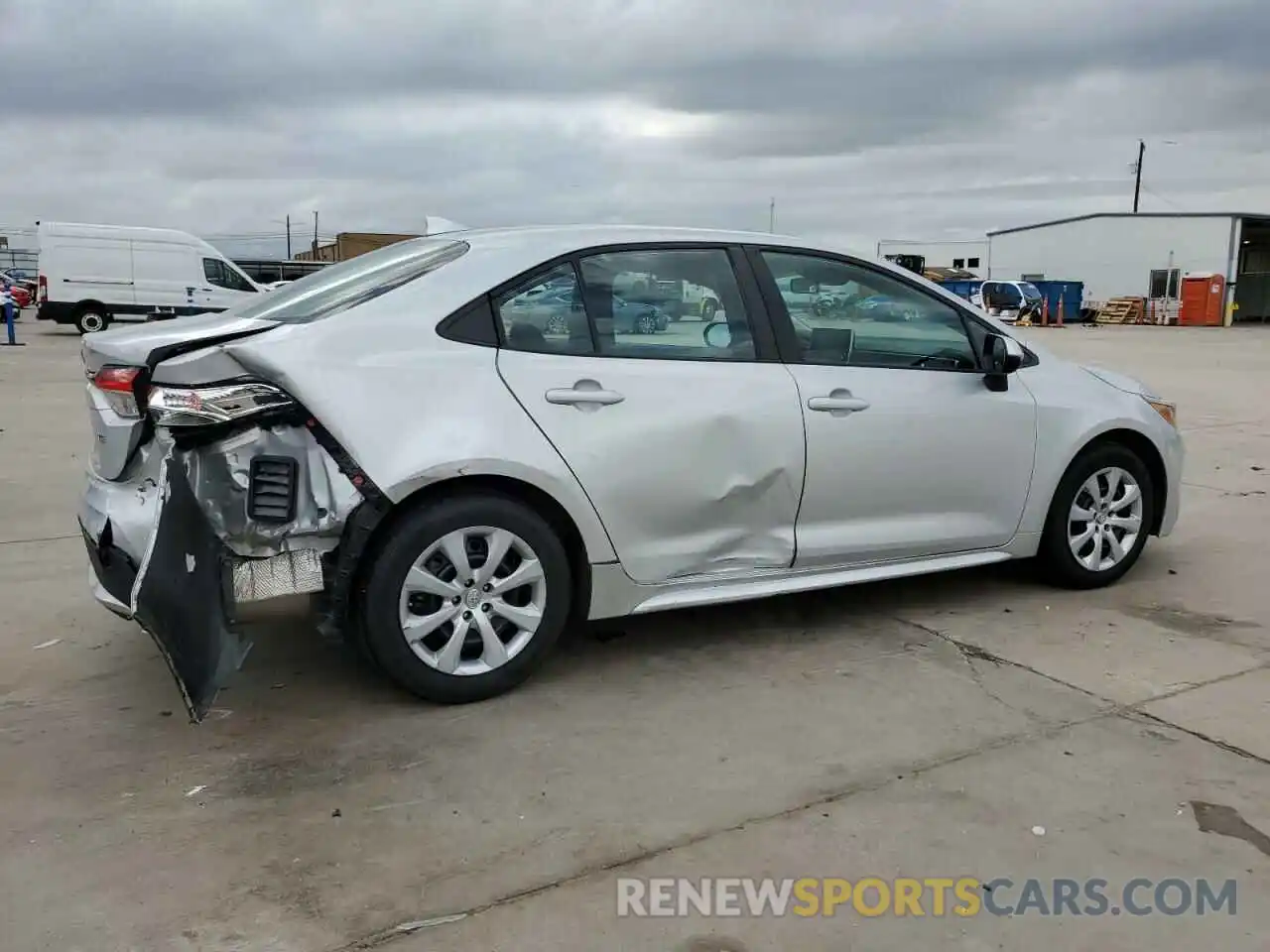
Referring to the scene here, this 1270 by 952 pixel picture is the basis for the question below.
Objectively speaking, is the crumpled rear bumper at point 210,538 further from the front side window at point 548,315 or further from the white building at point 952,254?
the white building at point 952,254

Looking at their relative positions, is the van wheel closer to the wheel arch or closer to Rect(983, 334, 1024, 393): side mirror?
Rect(983, 334, 1024, 393): side mirror

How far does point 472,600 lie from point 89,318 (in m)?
23.3

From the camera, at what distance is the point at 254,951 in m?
2.41

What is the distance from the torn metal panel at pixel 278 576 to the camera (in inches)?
131

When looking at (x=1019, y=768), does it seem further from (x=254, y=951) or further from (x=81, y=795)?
(x=81, y=795)

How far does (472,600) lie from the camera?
3580 mm

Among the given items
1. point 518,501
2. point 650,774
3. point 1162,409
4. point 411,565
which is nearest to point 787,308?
point 518,501

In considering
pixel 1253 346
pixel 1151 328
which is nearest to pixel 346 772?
pixel 1253 346

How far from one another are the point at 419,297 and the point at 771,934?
229 cm

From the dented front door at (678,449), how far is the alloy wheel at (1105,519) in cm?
165

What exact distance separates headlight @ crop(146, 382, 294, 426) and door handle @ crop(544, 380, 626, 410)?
89 cm

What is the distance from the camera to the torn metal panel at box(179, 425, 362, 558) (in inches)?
131

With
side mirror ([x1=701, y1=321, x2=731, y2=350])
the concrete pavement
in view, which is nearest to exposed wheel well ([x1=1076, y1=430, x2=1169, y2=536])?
Result: the concrete pavement

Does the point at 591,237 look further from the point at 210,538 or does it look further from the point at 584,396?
the point at 210,538
